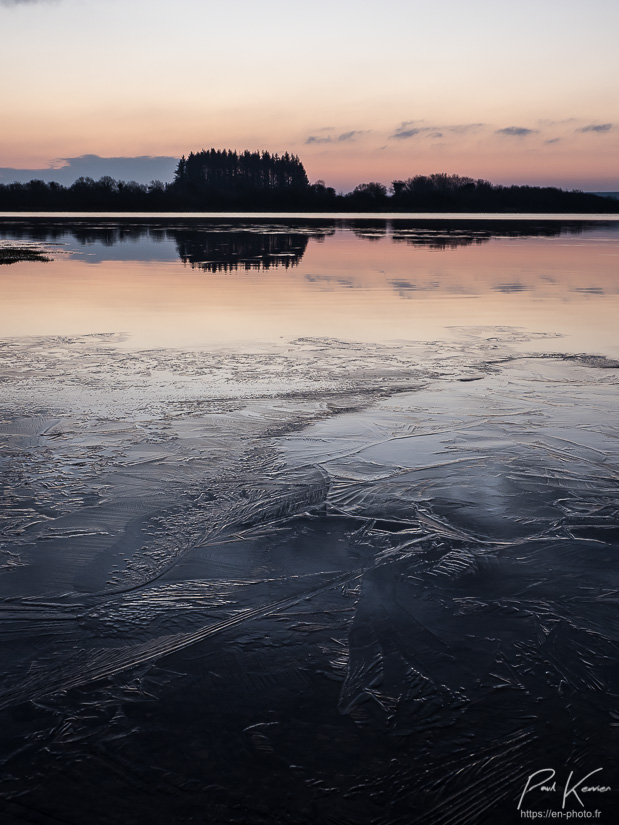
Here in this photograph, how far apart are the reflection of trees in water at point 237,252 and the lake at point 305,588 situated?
18.0 m

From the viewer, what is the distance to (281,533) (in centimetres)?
485

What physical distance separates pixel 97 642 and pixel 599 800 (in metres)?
2.39

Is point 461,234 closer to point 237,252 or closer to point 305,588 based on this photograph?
point 237,252

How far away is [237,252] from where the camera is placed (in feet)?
112

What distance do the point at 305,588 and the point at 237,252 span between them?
3157 centimetres

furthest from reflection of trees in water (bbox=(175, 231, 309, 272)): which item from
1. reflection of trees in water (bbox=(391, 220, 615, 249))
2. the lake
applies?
the lake

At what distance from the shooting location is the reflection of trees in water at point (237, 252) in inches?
1090

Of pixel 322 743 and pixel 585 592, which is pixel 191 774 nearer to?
pixel 322 743

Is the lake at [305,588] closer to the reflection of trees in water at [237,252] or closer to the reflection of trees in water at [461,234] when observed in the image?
the reflection of trees in water at [237,252]

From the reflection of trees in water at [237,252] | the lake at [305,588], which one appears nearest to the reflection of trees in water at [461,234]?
the reflection of trees in water at [237,252]

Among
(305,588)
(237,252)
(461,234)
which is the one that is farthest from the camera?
(461,234)

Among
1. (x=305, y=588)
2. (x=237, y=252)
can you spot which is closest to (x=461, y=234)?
(x=237, y=252)

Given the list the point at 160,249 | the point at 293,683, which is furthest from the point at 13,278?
the point at 293,683

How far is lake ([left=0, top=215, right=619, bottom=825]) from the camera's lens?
110 inches
